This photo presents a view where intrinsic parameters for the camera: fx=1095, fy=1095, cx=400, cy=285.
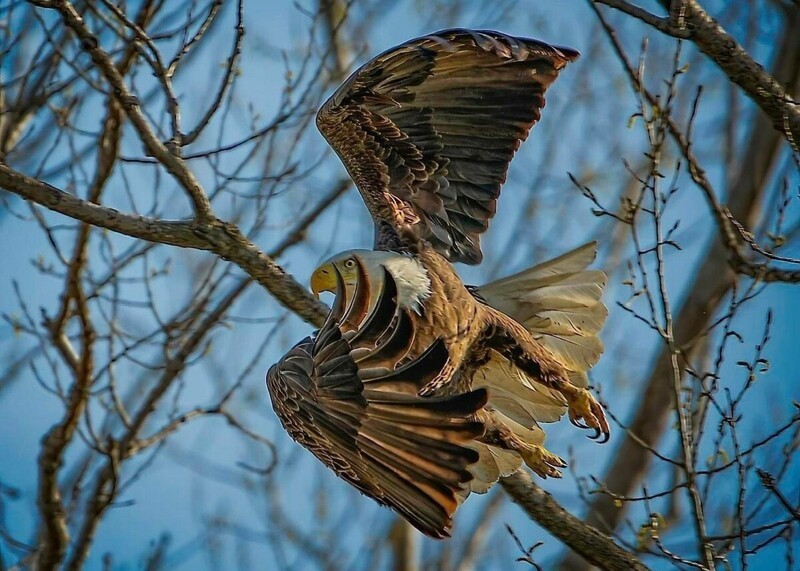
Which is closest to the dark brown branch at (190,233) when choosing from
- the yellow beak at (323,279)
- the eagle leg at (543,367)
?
the yellow beak at (323,279)

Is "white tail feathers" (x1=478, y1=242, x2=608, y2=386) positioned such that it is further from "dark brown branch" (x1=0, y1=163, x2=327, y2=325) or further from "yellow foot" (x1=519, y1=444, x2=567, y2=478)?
"dark brown branch" (x1=0, y1=163, x2=327, y2=325)

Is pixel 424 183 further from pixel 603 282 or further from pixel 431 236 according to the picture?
pixel 603 282

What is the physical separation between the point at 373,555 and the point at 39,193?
4.40 meters

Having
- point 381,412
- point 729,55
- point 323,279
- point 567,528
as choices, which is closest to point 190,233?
point 323,279

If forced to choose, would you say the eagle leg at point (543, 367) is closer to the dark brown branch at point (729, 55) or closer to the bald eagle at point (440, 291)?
the bald eagle at point (440, 291)

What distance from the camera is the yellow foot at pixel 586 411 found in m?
3.86

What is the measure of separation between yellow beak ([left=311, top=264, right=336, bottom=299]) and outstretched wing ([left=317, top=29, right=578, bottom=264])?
0.89 feet

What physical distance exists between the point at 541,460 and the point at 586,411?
34cm

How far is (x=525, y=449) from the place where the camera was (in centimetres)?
362

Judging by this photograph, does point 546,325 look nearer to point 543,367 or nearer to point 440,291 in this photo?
point 543,367

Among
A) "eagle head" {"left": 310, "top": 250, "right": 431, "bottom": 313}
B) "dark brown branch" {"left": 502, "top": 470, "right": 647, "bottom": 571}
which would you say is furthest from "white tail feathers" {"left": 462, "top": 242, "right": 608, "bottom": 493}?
"eagle head" {"left": 310, "top": 250, "right": 431, "bottom": 313}

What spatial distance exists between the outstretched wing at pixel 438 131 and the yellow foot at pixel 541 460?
31.3 inches

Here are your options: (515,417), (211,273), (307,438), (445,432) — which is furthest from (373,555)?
(445,432)

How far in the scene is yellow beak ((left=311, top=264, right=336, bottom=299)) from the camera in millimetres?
3711
